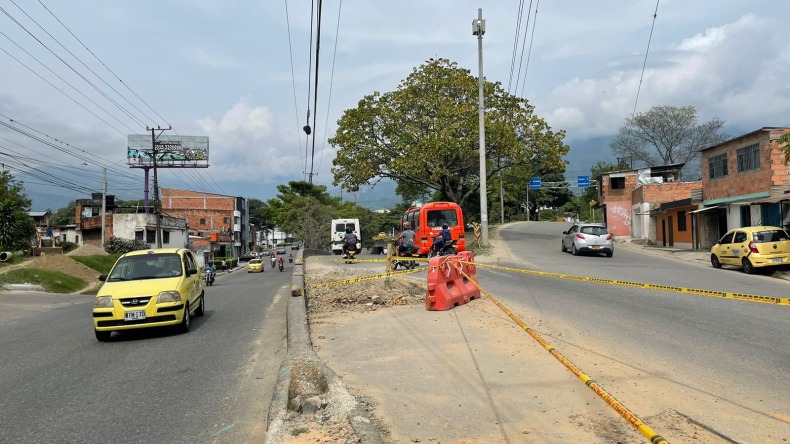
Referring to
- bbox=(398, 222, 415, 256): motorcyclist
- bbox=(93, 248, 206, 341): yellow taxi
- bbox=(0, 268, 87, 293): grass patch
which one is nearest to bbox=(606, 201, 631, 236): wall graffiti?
bbox=(398, 222, 415, 256): motorcyclist

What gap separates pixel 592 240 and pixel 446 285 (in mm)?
16290

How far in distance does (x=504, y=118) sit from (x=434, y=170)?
5.74 meters

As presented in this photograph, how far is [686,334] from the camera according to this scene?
8023 mm

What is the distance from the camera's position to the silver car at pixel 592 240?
24.8 m

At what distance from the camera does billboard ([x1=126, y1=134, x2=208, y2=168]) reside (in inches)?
2444

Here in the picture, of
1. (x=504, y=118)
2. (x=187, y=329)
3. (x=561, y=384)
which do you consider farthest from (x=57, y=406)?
(x=504, y=118)

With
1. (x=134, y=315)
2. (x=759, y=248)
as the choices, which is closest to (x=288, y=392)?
(x=134, y=315)

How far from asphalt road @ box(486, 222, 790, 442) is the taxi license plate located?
6.44 metres

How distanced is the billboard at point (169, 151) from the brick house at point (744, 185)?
53.3 meters

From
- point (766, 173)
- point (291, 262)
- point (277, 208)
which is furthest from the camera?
point (277, 208)

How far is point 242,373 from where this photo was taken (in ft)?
22.4

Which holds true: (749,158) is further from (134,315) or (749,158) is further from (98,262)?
(98,262)

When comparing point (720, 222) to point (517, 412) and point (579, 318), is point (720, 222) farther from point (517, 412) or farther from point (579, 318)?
point (517, 412)

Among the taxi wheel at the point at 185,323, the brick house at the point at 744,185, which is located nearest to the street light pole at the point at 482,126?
the brick house at the point at 744,185
